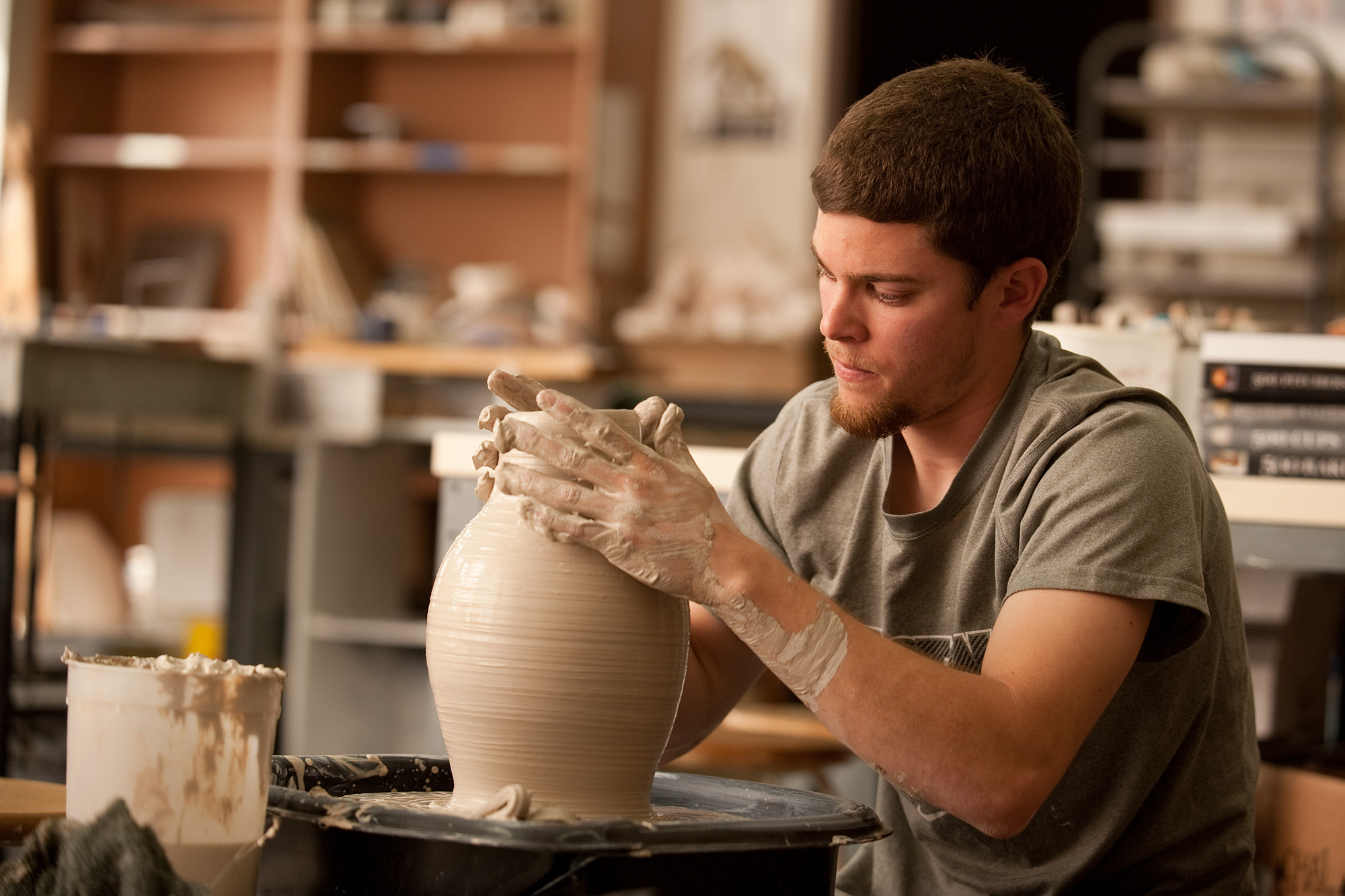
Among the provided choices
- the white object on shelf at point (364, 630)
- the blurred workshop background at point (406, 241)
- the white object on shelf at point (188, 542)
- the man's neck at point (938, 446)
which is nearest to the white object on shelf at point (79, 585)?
the blurred workshop background at point (406, 241)

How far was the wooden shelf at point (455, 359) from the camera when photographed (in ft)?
11.5

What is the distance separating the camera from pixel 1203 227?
4.07 metres

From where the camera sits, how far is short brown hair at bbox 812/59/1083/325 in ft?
3.97

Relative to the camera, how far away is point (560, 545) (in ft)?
3.57

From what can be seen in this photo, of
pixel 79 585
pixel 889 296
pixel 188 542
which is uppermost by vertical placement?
pixel 889 296

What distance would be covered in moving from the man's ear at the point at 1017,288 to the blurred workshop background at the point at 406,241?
1789 mm

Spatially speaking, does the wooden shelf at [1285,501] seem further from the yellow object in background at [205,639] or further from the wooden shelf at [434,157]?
the wooden shelf at [434,157]

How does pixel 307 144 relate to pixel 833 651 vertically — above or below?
above

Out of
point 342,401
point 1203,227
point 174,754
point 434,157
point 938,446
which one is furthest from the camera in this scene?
point 434,157

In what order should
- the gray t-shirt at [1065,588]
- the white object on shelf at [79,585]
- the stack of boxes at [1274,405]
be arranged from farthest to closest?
the white object on shelf at [79,585]
the stack of boxes at [1274,405]
the gray t-shirt at [1065,588]

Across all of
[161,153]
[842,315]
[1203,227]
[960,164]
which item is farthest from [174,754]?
[161,153]

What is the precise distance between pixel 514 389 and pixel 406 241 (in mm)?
4273

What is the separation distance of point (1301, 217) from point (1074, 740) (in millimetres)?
3495

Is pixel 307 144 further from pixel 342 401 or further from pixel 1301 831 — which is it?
pixel 1301 831
